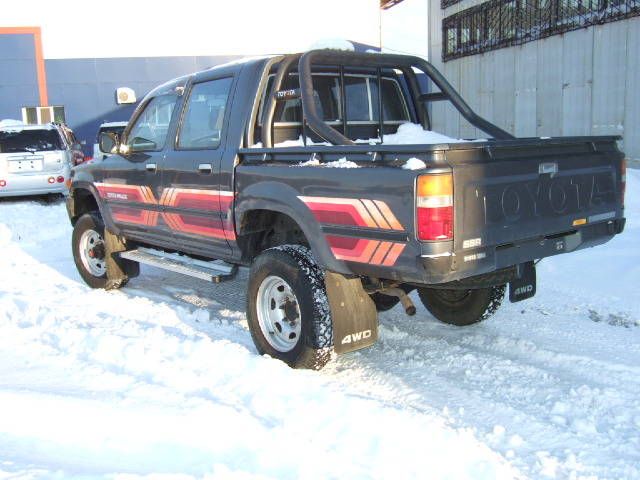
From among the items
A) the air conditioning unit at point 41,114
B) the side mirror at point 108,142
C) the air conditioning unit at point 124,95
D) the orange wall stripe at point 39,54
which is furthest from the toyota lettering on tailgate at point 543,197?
the orange wall stripe at point 39,54

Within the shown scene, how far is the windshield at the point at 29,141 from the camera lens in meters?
13.0

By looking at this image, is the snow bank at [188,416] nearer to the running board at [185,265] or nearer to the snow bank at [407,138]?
the running board at [185,265]

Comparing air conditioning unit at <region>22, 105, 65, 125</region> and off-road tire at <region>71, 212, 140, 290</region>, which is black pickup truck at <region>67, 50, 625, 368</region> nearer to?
off-road tire at <region>71, 212, 140, 290</region>

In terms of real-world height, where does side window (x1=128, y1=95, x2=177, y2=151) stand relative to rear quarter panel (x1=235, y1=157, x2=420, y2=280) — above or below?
above

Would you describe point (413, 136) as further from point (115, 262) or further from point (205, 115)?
point (115, 262)

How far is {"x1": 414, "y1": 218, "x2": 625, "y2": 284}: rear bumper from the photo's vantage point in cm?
326

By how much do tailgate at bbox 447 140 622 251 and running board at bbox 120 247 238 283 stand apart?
217cm

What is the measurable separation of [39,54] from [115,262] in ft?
66.4

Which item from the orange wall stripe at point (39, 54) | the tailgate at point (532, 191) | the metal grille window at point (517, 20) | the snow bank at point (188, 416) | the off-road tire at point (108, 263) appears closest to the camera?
the snow bank at point (188, 416)

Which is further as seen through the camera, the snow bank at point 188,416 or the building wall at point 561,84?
the building wall at point 561,84

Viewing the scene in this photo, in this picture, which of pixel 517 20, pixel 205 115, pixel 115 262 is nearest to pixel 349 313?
pixel 205 115

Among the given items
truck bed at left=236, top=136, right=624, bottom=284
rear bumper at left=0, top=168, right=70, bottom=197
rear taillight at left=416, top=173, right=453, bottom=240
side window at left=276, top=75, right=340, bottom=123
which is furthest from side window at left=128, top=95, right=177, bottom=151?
rear bumper at left=0, top=168, right=70, bottom=197

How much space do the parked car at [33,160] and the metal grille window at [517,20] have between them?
37.4 feet

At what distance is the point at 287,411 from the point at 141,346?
1.48 meters
